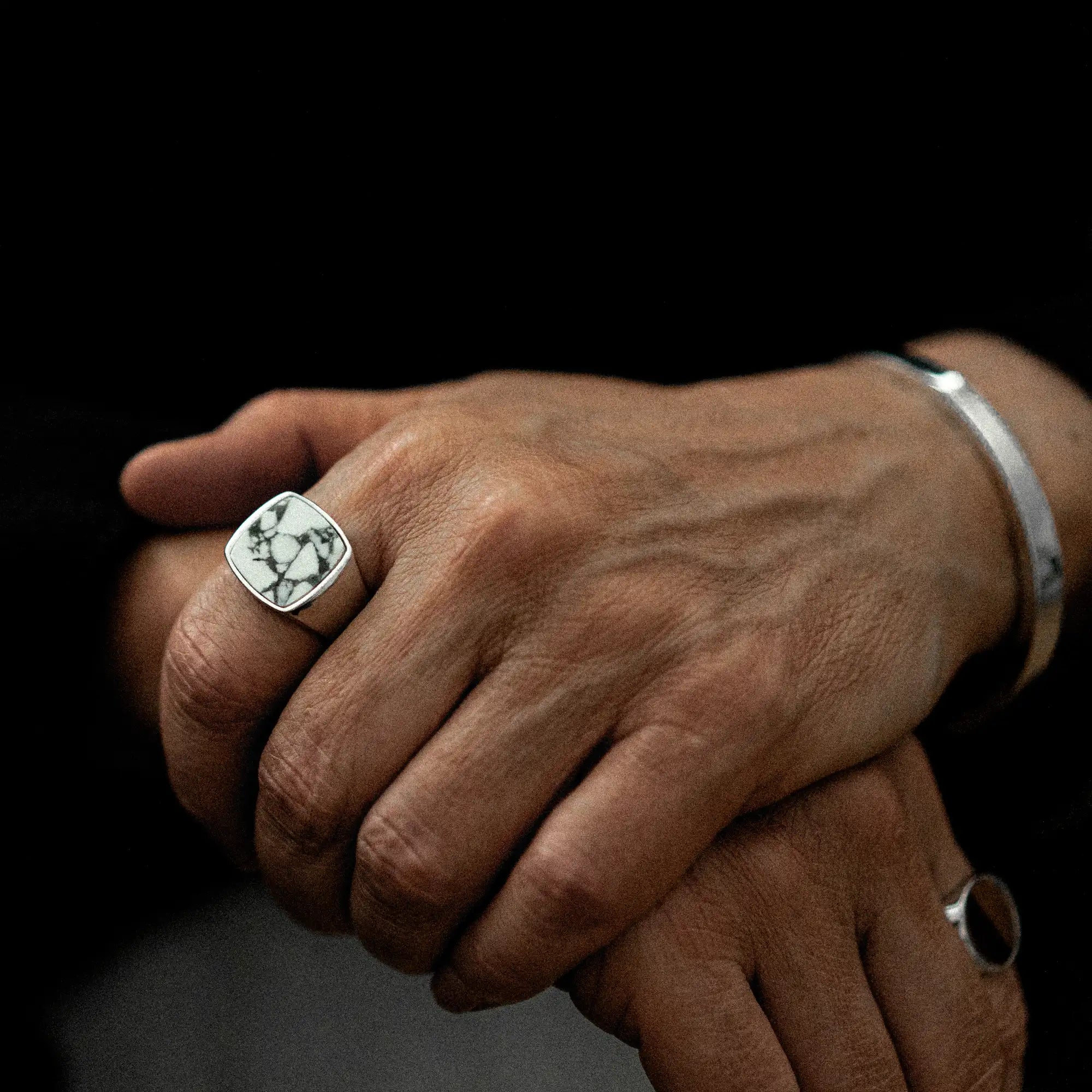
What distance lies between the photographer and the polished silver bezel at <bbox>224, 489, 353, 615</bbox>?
682 millimetres

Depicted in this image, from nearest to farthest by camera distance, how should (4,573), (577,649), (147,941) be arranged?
(577,649)
(4,573)
(147,941)

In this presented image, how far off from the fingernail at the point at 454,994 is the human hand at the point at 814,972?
0.08 meters

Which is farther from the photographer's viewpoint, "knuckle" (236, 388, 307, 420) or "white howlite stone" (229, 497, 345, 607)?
"knuckle" (236, 388, 307, 420)

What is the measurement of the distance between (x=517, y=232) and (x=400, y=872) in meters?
0.79

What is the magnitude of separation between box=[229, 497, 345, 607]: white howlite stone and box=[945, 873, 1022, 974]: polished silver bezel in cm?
59

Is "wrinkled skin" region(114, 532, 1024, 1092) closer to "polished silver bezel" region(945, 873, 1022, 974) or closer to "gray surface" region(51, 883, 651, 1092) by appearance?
"polished silver bezel" region(945, 873, 1022, 974)

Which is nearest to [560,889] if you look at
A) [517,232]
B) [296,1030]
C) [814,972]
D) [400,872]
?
[400,872]

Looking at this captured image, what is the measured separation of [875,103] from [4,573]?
106 centimetres

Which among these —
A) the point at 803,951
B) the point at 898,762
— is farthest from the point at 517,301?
the point at 803,951

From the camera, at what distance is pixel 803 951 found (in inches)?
29.5

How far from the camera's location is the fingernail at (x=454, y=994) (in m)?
0.72

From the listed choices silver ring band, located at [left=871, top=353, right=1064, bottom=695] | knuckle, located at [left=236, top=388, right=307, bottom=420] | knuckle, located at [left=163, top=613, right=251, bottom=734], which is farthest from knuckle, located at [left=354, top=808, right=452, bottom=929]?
silver ring band, located at [left=871, top=353, right=1064, bottom=695]

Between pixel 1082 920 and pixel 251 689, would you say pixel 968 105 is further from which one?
pixel 251 689

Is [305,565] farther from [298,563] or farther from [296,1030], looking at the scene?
[296,1030]
